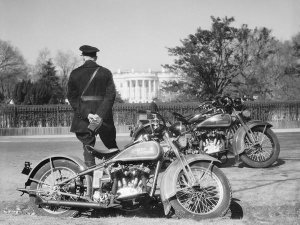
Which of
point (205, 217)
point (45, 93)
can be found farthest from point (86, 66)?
point (45, 93)

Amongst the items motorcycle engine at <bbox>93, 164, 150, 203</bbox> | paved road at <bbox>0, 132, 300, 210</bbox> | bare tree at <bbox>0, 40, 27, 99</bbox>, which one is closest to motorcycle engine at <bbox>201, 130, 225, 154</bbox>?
paved road at <bbox>0, 132, 300, 210</bbox>

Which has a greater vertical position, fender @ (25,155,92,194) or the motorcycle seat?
the motorcycle seat

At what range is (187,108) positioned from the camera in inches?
907

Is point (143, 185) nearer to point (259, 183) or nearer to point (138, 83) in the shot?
point (259, 183)

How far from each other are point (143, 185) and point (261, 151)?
3.83m

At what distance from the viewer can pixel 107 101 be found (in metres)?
5.51

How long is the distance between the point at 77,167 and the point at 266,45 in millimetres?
34247

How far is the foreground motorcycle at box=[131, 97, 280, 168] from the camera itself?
734cm

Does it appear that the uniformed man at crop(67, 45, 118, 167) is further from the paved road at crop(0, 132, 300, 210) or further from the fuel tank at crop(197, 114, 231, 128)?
the fuel tank at crop(197, 114, 231, 128)

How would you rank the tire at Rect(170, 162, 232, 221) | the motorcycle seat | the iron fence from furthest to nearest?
the iron fence, the motorcycle seat, the tire at Rect(170, 162, 232, 221)

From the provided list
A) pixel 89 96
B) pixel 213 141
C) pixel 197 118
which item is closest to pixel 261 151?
pixel 213 141

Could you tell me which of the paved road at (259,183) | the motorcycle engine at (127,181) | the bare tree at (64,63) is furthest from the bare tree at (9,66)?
the motorcycle engine at (127,181)

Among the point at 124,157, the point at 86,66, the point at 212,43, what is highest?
the point at 212,43

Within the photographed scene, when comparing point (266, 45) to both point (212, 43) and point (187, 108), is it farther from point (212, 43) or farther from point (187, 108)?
point (187, 108)
